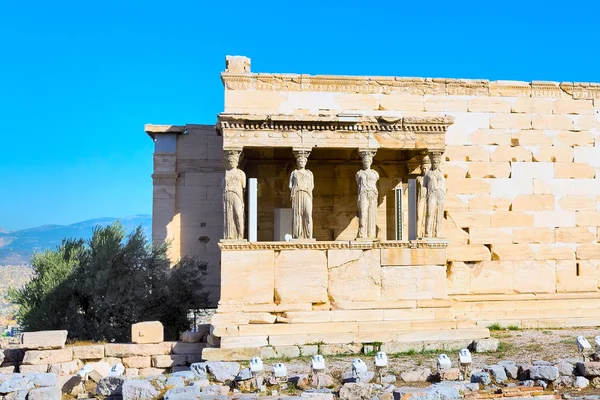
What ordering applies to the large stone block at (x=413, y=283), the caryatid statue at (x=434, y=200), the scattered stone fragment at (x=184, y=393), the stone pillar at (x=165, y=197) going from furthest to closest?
the stone pillar at (x=165, y=197), the caryatid statue at (x=434, y=200), the large stone block at (x=413, y=283), the scattered stone fragment at (x=184, y=393)

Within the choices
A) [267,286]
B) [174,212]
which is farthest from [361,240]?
[174,212]

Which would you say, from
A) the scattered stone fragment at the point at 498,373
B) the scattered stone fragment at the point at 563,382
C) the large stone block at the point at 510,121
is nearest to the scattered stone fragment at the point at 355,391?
the scattered stone fragment at the point at 498,373

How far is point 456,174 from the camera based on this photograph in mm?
13289

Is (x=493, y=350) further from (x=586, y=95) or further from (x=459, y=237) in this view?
(x=586, y=95)

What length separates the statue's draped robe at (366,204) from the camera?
11.5m

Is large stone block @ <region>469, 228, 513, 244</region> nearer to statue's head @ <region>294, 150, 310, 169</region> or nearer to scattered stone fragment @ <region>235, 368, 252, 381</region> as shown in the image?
statue's head @ <region>294, 150, 310, 169</region>

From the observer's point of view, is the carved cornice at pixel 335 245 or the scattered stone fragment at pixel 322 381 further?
the carved cornice at pixel 335 245

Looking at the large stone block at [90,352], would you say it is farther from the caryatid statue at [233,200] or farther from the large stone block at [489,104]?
the large stone block at [489,104]

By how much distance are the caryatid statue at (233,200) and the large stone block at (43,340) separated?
327 centimetres

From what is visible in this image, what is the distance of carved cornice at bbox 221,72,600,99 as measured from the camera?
12836 mm

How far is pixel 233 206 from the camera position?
1123 cm

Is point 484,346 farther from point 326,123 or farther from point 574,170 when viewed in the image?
point 574,170

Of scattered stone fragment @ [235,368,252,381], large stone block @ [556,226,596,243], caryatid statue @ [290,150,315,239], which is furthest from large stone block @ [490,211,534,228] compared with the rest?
scattered stone fragment @ [235,368,252,381]

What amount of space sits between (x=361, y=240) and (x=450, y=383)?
154 inches
